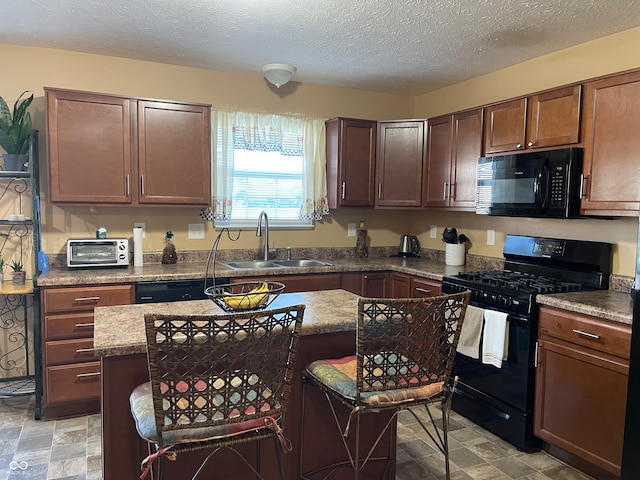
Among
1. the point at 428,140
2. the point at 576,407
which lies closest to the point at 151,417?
the point at 576,407

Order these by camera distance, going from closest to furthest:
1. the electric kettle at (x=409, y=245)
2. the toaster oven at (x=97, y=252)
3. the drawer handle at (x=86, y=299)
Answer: the drawer handle at (x=86, y=299), the toaster oven at (x=97, y=252), the electric kettle at (x=409, y=245)

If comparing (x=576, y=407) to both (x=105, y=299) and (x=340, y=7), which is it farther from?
(x=105, y=299)

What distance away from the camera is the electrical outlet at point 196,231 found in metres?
3.91

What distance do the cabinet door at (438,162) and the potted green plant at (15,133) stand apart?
9.66 feet

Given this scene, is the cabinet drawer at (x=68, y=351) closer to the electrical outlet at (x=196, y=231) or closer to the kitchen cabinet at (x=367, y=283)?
the electrical outlet at (x=196, y=231)

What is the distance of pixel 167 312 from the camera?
196 cm

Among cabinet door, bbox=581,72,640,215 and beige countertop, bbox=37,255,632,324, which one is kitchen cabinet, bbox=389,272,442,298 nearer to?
beige countertop, bbox=37,255,632,324

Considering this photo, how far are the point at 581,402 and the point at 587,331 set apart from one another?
1.22 ft

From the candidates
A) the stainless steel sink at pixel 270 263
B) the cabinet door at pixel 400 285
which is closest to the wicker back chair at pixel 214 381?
the stainless steel sink at pixel 270 263

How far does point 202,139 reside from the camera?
11.6 feet

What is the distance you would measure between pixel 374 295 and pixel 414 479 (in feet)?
5.61

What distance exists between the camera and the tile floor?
2.46 meters

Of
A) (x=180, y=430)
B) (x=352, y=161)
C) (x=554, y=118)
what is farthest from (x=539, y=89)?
(x=180, y=430)

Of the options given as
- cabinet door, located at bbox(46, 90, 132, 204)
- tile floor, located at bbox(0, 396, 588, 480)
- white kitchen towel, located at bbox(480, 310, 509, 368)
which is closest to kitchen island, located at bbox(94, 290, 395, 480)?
tile floor, located at bbox(0, 396, 588, 480)
